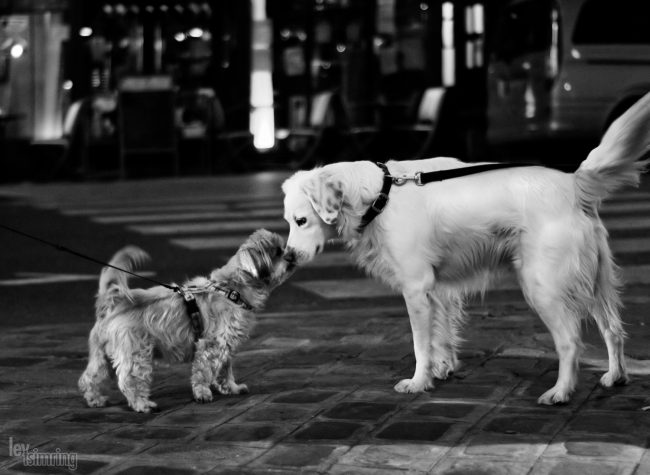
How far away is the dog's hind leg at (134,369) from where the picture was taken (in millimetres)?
5512

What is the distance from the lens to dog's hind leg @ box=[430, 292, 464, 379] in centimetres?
593

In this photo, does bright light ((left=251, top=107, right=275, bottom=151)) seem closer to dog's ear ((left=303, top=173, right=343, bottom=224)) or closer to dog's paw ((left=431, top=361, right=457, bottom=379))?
dog's paw ((left=431, top=361, right=457, bottom=379))

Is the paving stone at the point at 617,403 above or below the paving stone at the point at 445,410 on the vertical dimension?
above

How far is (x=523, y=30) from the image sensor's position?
1745 centimetres

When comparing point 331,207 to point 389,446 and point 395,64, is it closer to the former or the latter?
point 389,446

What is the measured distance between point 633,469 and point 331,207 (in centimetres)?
194

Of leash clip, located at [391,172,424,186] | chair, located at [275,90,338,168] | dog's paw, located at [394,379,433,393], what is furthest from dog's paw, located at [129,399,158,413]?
chair, located at [275,90,338,168]

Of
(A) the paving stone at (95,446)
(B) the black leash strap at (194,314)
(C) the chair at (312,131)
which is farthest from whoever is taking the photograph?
(C) the chair at (312,131)

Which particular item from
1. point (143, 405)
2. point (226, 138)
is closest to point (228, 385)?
point (143, 405)

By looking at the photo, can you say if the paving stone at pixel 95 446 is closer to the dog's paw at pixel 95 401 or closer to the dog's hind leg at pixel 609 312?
the dog's paw at pixel 95 401

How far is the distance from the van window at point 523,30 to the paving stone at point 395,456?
12.6 metres

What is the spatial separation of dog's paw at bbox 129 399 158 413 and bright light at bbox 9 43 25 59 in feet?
53.5

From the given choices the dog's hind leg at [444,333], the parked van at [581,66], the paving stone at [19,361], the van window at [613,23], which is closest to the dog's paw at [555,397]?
the dog's hind leg at [444,333]

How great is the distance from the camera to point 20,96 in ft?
68.6
